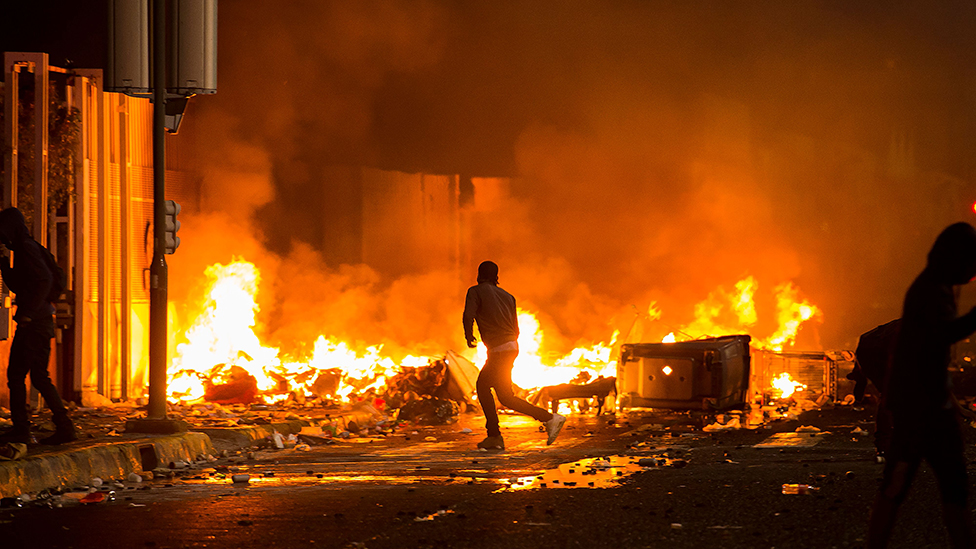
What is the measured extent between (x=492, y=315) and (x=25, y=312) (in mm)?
4307

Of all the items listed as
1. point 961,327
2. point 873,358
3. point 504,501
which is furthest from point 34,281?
point 961,327

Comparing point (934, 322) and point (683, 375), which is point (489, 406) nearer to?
point (683, 375)

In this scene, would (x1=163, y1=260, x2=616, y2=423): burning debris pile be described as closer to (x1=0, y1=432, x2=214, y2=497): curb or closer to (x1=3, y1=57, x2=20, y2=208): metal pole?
(x1=3, y1=57, x2=20, y2=208): metal pole

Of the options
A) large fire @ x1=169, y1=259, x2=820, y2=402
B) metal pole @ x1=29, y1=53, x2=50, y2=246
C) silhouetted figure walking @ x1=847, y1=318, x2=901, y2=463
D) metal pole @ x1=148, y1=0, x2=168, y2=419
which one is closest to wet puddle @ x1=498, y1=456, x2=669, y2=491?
silhouetted figure walking @ x1=847, y1=318, x2=901, y2=463

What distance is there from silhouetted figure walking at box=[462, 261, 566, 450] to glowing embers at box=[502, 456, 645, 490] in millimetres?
1140

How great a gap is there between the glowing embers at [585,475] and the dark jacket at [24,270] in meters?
4.13

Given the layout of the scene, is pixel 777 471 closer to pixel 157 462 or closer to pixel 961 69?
pixel 157 462

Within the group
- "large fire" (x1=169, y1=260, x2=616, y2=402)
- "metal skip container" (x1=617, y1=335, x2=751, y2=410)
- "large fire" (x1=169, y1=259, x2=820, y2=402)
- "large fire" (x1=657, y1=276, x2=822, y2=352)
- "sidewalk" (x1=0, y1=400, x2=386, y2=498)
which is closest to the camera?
"sidewalk" (x1=0, y1=400, x2=386, y2=498)

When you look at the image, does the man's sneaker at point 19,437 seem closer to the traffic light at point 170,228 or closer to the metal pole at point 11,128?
the traffic light at point 170,228

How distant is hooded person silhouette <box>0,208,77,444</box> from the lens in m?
9.60

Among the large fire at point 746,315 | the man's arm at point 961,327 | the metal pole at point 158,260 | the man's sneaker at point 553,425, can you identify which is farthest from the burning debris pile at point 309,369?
the man's arm at point 961,327

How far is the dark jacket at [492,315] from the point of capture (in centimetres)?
1159

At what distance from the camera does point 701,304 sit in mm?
27297

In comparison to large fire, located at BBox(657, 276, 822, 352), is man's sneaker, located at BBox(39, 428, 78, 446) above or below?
below
